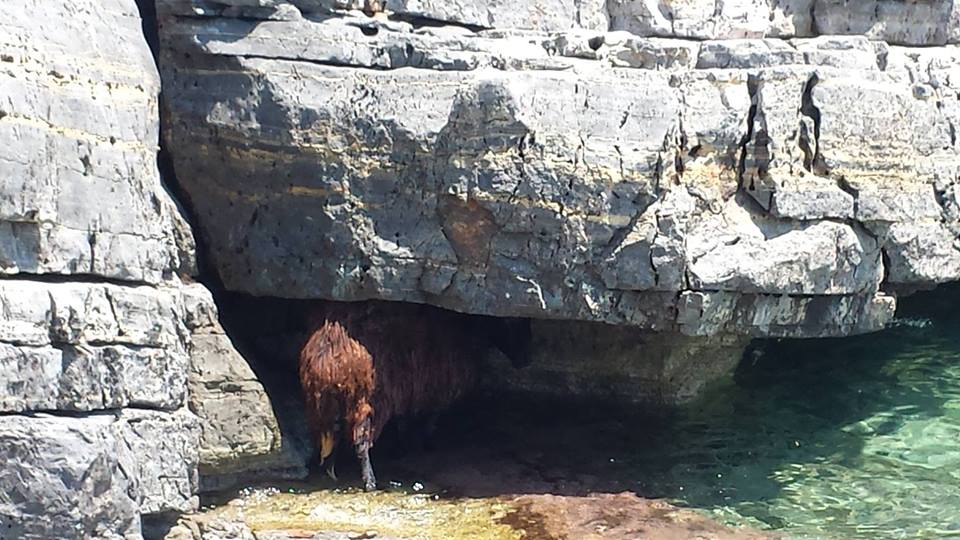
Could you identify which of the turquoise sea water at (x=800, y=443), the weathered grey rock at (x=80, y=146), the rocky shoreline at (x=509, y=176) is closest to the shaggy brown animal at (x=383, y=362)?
the rocky shoreline at (x=509, y=176)

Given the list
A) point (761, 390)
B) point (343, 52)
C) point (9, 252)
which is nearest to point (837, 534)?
point (761, 390)

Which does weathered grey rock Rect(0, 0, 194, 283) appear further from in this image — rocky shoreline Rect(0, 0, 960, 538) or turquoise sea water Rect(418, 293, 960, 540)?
turquoise sea water Rect(418, 293, 960, 540)

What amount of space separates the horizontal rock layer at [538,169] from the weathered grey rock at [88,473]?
4.70ft

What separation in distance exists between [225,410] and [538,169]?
2129 mm

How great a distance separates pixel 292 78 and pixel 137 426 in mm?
2067

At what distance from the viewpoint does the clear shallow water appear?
6.22 metres

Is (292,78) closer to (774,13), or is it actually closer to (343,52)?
(343,52)

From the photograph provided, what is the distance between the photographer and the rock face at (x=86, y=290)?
491cm

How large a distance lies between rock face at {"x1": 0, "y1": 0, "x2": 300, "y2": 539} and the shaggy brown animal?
83 centimetres

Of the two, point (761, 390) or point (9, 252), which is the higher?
point (9, 252)

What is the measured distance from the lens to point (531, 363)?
25.4ft

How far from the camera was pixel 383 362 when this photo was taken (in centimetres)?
680

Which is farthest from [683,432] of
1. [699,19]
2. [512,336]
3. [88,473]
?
[88,473]

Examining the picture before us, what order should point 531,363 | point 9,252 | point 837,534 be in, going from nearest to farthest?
point 9,252, point 837,534, point 531,363
